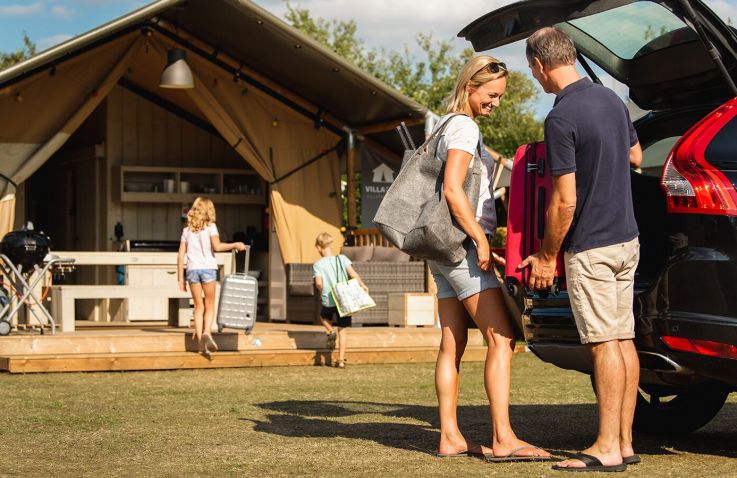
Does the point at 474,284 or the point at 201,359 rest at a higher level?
the point at 474,284

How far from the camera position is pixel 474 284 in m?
5.01

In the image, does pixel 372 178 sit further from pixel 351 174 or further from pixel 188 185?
pixel 188 185

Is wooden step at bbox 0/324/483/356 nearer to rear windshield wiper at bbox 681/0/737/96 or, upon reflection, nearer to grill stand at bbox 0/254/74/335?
grill stand at bbox 0/254/74/335

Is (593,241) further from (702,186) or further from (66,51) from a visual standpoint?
(66,51)

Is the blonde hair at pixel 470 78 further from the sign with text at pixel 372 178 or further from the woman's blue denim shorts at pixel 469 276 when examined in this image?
the sign with text at pixel 372 178

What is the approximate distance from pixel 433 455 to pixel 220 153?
40.2 feet

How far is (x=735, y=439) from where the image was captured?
5.93m

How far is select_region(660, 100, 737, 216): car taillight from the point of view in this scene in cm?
452

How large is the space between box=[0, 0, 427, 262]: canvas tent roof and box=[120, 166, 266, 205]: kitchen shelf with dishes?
117cm

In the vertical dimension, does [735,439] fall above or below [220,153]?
below

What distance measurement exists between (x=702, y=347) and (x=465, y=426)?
83.6 inches

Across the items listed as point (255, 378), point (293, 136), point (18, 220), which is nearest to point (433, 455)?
point (255, 378)

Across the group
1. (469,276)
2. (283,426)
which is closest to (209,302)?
(283,426)

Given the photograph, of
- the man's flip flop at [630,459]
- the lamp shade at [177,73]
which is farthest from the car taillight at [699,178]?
the lamp shade at [177,73]
